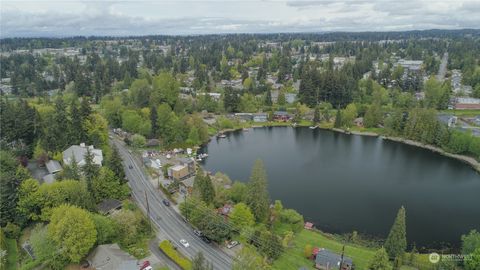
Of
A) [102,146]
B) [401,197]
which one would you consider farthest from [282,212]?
[102,146]

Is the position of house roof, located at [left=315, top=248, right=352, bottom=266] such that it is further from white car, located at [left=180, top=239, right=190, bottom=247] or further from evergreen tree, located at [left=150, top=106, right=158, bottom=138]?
evergreen tree, located at [left=150, top=106, right=158, bottom=138]

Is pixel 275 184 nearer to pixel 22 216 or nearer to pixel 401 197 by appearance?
pixel 401 197

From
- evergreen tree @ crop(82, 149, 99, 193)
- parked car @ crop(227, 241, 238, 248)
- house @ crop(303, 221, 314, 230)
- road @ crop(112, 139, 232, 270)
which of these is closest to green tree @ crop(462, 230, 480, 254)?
house @ crop(303, 221, 314, 230)

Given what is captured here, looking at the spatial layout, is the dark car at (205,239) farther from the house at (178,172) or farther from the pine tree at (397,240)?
the pine tree at (397,240)

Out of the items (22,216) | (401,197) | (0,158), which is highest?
(0,158)

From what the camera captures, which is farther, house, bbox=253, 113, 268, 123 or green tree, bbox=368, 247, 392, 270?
house, bbox=253, 113, 268, 123

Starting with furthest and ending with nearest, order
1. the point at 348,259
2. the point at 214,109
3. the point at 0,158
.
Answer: the point at 214,109 < the point at 0,158 < the point at 348,259

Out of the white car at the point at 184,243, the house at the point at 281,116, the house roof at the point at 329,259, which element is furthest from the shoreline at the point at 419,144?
the white car at the point at 184,243
